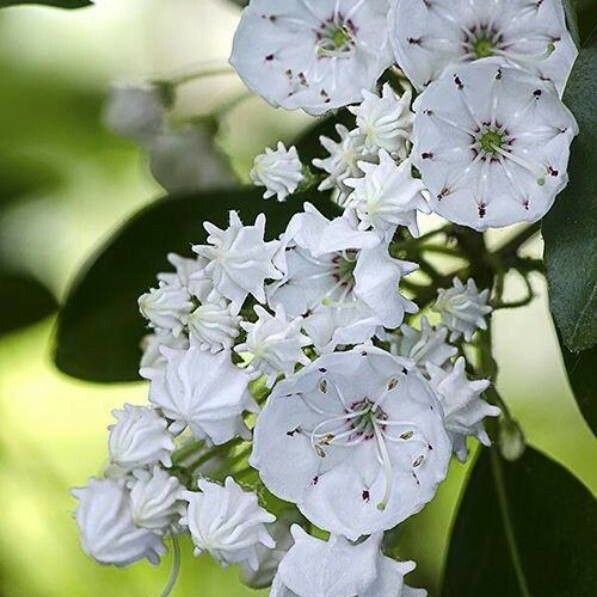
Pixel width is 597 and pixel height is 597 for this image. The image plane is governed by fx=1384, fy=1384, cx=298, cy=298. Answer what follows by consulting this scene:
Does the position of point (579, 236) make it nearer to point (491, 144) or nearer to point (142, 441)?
point (491, 144)

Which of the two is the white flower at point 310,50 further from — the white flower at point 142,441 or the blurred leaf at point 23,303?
the blurred leaf at point 23,303

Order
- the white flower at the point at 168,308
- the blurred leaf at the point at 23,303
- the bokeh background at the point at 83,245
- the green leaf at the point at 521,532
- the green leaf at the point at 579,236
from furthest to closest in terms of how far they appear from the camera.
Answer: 1. the bokeh background at the point at 83,245
2. the blurred leaf at the point at 23,303
3. the green leaf at the point at 521,532
4. the white flower at the point at 168,308
5. the green leaf at the point at 579,236

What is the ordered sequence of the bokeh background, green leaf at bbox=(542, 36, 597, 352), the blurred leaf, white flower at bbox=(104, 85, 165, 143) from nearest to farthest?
green leaf at bbox=(542, 36, 597, 352) < white flower at bbox=(104, 85, 165, 143) < the blurred leaf < the bokeh background

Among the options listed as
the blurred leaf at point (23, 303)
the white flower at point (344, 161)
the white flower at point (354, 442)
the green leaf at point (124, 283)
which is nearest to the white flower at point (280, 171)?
the white flower at point (344, 161)

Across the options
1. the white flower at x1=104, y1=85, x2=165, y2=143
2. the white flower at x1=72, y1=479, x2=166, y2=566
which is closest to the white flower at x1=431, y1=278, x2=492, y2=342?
the white flower at x1=72, y1=479, x2=166, y2=566

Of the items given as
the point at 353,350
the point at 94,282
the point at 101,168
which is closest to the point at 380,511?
the point at 353,350

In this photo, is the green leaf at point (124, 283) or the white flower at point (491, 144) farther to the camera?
the green leaf at point (124, 283)

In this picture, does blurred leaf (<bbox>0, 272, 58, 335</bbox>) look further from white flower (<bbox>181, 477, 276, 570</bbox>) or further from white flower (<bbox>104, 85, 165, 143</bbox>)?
white flower (<bbox>181, 477, 276, 570</bbox>)
